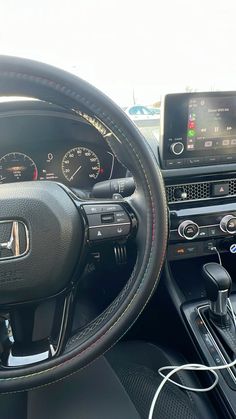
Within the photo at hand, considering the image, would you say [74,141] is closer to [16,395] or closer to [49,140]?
[49,140]

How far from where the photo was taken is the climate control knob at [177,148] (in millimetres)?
1583

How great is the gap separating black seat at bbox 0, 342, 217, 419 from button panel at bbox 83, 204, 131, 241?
1.79 ft

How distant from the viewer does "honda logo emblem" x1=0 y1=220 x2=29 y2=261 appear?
38.5 inches

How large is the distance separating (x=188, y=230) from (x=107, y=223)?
1.98 ft

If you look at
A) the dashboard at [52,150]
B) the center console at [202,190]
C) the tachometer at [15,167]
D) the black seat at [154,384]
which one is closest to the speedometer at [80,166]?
the dashboard at [52,150]

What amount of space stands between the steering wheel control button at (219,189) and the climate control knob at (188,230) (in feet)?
0.52

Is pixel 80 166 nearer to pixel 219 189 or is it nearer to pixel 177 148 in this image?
pixel 177 148

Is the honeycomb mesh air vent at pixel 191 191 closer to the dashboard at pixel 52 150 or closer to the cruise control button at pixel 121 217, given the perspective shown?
the dashboard at pixel 52 150

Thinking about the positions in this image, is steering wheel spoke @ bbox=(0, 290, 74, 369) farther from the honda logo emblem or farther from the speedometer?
the speedometer

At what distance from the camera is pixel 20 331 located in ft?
3.56

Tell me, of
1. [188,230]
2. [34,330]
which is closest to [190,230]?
[188,230]

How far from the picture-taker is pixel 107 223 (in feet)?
3.41

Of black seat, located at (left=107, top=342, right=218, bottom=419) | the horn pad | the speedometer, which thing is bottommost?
black seat, located at (left=107, top=342, right=218, bottom=419)

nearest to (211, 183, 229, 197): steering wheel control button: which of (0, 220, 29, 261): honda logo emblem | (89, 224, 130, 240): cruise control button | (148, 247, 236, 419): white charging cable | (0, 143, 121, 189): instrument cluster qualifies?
(0, 143, 121, 189): instrument cluster
